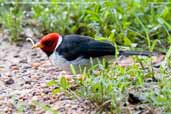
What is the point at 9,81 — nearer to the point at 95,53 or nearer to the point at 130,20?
the point at 95,53

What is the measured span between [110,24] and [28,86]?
1.04m

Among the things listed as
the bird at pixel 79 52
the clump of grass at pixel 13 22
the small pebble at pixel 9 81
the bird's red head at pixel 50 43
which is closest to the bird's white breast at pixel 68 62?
the bird at pixel 79 52

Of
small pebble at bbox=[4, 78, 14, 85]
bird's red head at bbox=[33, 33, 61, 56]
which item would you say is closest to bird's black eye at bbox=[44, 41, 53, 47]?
bird's red head at bbox=[33, 33, 61, 56]

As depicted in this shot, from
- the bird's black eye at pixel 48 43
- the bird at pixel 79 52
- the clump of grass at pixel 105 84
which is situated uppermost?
the bird's black eye at pixel 48 43

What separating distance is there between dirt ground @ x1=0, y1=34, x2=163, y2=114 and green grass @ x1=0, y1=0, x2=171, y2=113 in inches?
3.6

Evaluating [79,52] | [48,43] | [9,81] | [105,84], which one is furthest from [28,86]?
[105,84]

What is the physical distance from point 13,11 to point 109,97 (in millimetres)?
2270

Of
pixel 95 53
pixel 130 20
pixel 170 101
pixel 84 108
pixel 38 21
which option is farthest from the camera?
pixel 38 21

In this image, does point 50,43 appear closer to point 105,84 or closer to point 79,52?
point 79,52

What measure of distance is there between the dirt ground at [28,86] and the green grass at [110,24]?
0.09 metres

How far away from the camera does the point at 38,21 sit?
5480 millimetres

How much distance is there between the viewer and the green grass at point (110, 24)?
12.9ft

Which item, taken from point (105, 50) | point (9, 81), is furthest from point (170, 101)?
point (9, 81)

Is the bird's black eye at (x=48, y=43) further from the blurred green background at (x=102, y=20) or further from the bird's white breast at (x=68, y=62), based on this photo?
the blurred green background at (x=102, y=20)
